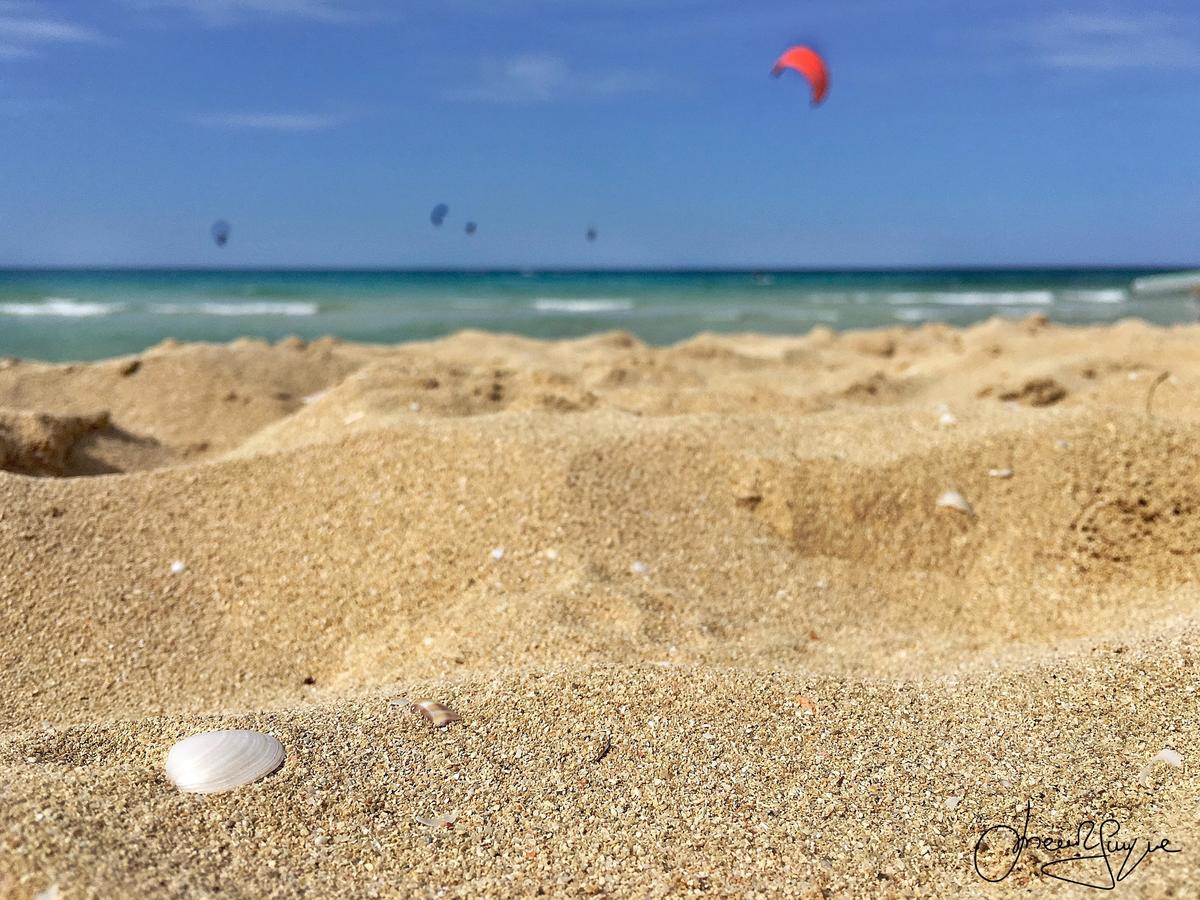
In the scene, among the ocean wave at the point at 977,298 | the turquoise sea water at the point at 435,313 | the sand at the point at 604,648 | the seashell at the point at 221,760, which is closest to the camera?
the sand at the point at 604,648

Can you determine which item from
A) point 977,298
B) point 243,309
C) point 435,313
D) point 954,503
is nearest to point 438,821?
point 954,503

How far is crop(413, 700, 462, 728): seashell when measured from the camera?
6.94 ft

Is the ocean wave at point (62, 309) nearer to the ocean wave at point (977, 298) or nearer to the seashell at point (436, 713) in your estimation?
the ocean wave at point (977, 298)

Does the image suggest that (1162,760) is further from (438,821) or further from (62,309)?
(62,309)

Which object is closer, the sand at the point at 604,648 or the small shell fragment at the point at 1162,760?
the sand at the point at 604,648

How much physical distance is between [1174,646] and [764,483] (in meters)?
1.47

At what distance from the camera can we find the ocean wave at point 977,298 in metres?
29.4

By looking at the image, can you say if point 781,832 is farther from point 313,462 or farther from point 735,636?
point 313,462

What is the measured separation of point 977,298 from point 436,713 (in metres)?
34.1

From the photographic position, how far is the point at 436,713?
214 centimetres

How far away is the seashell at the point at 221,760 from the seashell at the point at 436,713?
0.31m

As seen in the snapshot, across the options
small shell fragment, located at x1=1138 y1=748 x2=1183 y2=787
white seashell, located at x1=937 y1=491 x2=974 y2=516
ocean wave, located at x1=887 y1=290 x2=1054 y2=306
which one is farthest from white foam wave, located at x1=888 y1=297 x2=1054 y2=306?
small shell fragment, located at x1=1138 y1=748 x2=1183 y2=787

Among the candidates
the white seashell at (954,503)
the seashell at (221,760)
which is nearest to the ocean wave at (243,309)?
the white seashell at (954,503)
